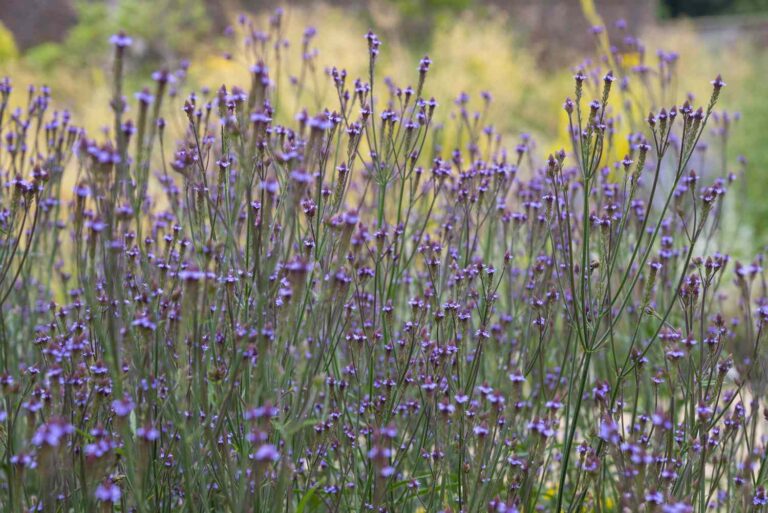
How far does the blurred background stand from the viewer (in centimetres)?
1062

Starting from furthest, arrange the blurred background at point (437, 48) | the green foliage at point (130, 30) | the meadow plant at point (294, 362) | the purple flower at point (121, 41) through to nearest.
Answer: the green foliage at point (130, 30) → the blurred background at point (437, 48) → the meadow plant at point (294, 362) → the purple flower at point (121, 41)

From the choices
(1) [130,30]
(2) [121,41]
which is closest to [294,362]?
(2) [121,41]

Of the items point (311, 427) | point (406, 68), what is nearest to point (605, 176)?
point (311, 427)

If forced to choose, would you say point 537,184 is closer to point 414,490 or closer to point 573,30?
point 414,490

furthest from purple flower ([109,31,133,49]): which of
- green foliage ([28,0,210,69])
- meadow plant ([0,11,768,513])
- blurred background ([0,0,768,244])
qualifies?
green foliage ([28,0,210,69])

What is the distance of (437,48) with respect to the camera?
47.2 ft

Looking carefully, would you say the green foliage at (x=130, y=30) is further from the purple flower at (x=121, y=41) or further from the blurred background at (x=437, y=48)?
the purple flower at (x=121, y=41)

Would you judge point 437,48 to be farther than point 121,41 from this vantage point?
Yes

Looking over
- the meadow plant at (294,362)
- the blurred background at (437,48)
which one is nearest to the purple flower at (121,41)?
the meadow plant at (294,362)

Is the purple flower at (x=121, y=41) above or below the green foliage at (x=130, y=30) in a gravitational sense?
below

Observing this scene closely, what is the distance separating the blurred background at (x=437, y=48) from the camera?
10.6 m

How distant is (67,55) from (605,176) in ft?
52.3

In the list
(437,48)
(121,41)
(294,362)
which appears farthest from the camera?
(437,48)

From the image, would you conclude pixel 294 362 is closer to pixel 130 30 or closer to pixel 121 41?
pixel 121 41
